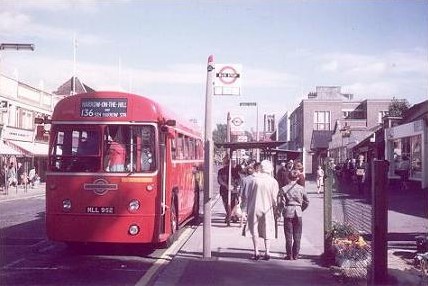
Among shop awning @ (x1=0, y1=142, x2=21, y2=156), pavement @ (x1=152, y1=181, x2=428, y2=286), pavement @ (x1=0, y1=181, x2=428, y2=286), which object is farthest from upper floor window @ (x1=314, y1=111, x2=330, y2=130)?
pavement @ (x1=152, y1=181, x2=428, y2=286)

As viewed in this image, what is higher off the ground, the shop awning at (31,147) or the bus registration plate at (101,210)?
the shop awning at (31,147)

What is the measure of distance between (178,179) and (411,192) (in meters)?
18.4

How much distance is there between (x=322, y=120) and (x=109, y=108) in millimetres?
62066

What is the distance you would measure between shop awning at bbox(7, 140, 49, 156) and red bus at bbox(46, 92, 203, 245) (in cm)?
2761

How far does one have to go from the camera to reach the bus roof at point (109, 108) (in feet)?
32.8

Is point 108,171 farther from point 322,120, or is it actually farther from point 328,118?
point 322,120

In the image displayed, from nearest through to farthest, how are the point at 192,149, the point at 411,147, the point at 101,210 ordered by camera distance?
the point at 101,210
the point at 192,149
the point at 411,147

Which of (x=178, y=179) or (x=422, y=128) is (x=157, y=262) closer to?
(x=178, y=179)

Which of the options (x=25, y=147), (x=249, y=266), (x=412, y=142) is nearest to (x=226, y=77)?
(x=249, y=266)

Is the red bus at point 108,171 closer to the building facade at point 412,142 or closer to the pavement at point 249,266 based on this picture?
the pavement at point 249,266

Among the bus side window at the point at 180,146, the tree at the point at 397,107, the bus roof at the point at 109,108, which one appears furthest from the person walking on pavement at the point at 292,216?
the tree at the point at 397,107

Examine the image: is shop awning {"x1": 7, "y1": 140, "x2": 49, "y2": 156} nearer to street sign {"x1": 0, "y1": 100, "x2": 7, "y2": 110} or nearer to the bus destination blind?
street sign {"x1": 0, "y1": 100, "x2": 7, "y2": 110}

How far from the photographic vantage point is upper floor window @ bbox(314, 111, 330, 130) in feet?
228

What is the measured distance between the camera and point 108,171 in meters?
9.80
